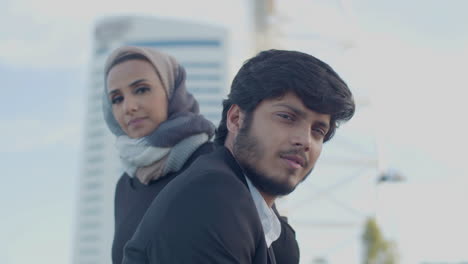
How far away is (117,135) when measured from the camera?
6.62 ft

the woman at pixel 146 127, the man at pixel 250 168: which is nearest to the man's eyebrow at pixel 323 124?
the man at pixel 250 168

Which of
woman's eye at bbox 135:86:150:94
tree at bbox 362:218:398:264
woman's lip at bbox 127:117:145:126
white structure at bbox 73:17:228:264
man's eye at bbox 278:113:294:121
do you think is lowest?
white structure at bbox 73:17:228:264

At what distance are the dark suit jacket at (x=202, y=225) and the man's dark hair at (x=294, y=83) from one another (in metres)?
0.18

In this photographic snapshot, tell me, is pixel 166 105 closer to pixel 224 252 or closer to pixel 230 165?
pixel 230 165

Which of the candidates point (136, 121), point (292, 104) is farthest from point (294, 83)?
point (136, 121)

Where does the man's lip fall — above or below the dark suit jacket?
above

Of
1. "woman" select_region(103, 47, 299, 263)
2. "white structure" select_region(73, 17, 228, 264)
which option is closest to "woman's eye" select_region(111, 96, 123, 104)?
"woman" select_region(103, 47, 299, 263)

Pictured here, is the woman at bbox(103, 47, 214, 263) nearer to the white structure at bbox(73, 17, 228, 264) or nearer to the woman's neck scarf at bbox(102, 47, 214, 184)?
the woman's neck scarf at bbox(102, 47, 214, 184)

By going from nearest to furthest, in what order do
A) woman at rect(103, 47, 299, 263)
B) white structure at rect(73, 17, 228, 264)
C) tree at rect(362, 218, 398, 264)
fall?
woman at rect(103, 47, 299, 263) → tree at rect(362, 218, 398, 264) → white structure at rect(73, 17, 228, 264)

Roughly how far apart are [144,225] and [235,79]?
1.31 ft

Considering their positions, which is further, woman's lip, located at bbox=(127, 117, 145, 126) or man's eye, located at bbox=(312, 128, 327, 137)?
woman's lip, located at bbox=(127, 117, 145, 126)

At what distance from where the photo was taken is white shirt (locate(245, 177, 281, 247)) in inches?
54.9

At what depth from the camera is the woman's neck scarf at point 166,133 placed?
1850 millimetres

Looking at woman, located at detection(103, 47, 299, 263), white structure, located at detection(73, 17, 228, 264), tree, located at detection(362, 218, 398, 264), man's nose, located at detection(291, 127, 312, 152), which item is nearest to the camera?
man's nose, located at detection(291, 127, 312, 152)
